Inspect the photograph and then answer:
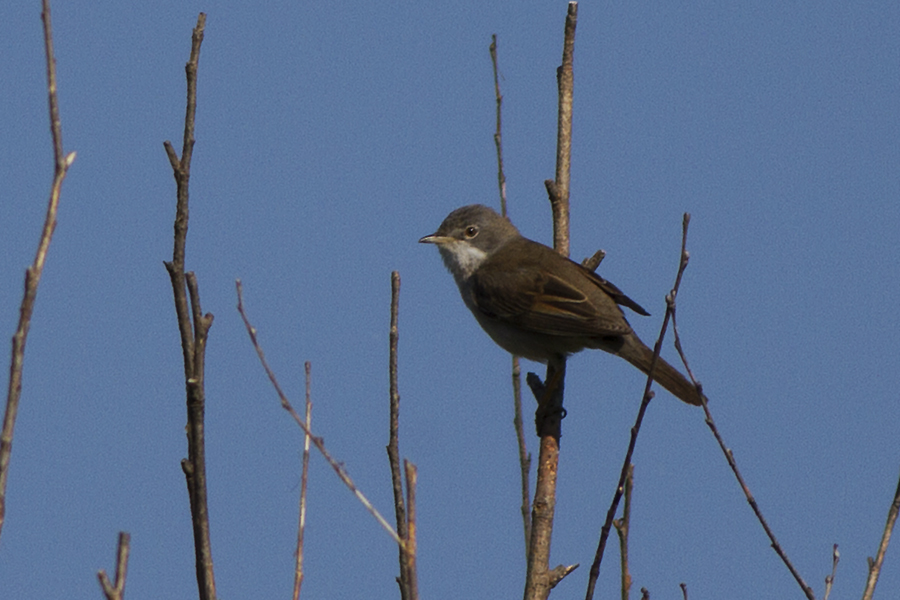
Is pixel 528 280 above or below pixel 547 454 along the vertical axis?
above

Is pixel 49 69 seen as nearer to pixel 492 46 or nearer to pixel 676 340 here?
pixel 676 340

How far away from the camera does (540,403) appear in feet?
18.1

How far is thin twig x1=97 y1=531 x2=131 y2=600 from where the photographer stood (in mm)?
2146

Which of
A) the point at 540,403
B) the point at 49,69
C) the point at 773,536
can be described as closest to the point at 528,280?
the point at 540,403

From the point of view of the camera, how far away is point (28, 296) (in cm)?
214

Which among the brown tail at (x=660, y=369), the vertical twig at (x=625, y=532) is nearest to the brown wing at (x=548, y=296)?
the brown tail at (x=660, y=369)

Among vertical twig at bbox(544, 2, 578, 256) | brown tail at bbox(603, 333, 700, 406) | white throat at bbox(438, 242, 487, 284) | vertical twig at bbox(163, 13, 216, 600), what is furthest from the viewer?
white throat at bbox(438, 242, 487, 284)

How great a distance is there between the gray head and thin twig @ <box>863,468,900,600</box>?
4300 mm

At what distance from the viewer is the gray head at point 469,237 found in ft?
24.2

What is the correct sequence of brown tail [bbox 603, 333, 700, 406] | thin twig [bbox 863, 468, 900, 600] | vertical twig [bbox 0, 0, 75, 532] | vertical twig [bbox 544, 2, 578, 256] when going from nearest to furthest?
vertical twig [bbox 0, 0, 75, 532] < thin twig [bbox 863, 468, 900, 600] < vertical twig [bbox 544, 2, 578, 256] < brown tail [bbox 603, 333, 700, 406]

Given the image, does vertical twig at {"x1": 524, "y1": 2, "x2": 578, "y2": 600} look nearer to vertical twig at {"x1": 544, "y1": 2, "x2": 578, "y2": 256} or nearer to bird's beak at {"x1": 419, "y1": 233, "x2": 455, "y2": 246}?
vertical twig at {"x1": 544, "y1": 2, "x2": 578, "y2": 256}

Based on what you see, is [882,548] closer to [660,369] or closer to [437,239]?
[660,369]

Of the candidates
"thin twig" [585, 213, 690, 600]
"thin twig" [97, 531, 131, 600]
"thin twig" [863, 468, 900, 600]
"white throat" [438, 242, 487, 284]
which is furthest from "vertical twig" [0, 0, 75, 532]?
"white throat" [438, 242, 487, 284]

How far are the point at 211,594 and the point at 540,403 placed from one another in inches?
119
